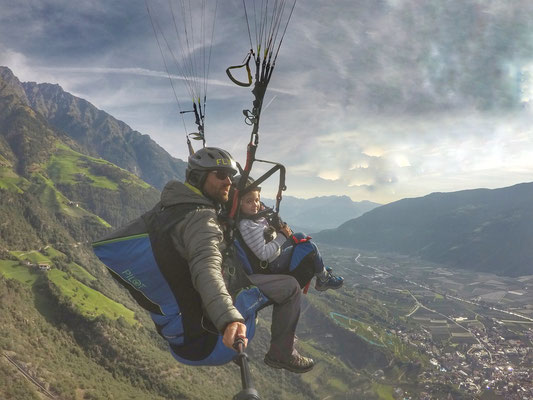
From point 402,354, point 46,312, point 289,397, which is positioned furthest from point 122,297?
point 402,354

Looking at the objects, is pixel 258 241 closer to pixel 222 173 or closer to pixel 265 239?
pixel 265 239

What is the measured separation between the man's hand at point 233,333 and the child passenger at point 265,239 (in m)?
2.46

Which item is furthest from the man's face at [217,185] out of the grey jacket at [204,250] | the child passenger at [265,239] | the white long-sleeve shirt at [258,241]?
the white long-sleeve shirt at [258,241]

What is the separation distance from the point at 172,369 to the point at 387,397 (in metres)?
81.6

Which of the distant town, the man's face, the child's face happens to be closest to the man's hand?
the man's face

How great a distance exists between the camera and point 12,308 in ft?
326

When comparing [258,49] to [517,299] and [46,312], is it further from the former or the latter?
[517,299]

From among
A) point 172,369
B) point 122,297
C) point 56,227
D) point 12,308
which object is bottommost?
point 172,369

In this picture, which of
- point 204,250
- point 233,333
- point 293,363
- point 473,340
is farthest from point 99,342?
point 473,340

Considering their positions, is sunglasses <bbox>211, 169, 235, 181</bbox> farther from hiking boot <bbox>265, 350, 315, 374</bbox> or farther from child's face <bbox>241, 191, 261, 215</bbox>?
hiking boot <bbox>265, 350, 315, 374</bbox>

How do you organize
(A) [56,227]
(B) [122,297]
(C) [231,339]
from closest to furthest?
(C) [231,339] < (B) [122,297] < (A) [56,227]

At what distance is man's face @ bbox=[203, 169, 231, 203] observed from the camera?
4469 millimetres

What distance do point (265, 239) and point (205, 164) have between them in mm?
1866

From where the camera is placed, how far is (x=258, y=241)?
16.8 ft
